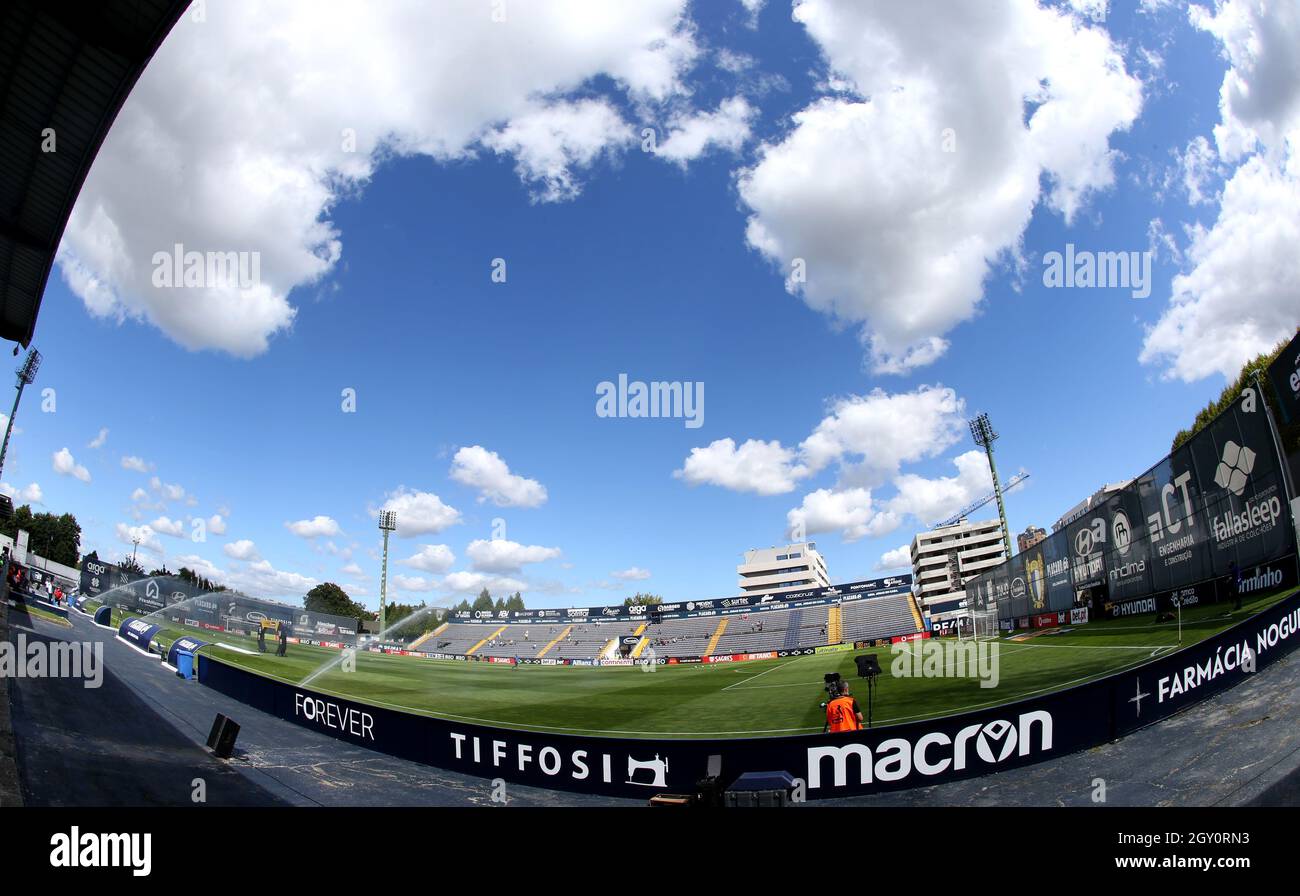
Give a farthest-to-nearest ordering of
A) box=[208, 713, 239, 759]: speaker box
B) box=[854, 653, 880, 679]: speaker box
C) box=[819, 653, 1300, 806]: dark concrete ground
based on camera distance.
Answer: box=[208, 713, 239, 759]: speaker box, box=[854, 653, 880, 679]: speaker box, box=[819, 653, 1300, 806]: dark concrete ground

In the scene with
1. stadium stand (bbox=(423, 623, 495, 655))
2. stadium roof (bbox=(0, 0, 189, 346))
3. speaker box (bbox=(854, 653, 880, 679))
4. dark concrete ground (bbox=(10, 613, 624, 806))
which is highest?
stadium roof (bbox=(0, 0, 189, 346))

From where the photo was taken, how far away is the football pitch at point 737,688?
18.1 meters

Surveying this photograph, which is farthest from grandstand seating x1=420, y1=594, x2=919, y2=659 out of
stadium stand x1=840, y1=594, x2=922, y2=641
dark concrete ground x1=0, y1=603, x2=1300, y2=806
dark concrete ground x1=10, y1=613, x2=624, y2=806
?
dark concrete ground x1=10, y1=613, x2=624, y2=806

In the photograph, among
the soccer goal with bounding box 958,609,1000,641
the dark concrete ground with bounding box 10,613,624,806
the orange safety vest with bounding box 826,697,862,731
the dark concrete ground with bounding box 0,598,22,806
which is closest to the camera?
the dark concrete ground with bounding box 0,598,22,806

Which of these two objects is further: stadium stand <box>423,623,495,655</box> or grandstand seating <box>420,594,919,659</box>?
stadium stand <box>423,623,495,655</box>

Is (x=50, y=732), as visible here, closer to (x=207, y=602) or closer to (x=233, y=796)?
(x=233, y=796)

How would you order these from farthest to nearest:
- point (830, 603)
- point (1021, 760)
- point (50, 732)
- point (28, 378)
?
point (830, 603), point (28, 378), point (50, 732), point (1021, 760)

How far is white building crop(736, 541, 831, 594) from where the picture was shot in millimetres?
138750

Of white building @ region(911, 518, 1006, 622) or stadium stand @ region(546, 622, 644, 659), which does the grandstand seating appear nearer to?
stadium stand @ region(546, 622, 644, 659)

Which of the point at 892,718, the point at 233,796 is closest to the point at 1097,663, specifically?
the point at 892,718

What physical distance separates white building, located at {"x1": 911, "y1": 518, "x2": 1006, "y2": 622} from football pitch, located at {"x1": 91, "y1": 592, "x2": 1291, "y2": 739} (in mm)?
98523

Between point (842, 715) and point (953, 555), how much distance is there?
13651 cm

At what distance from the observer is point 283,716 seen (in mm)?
17156
